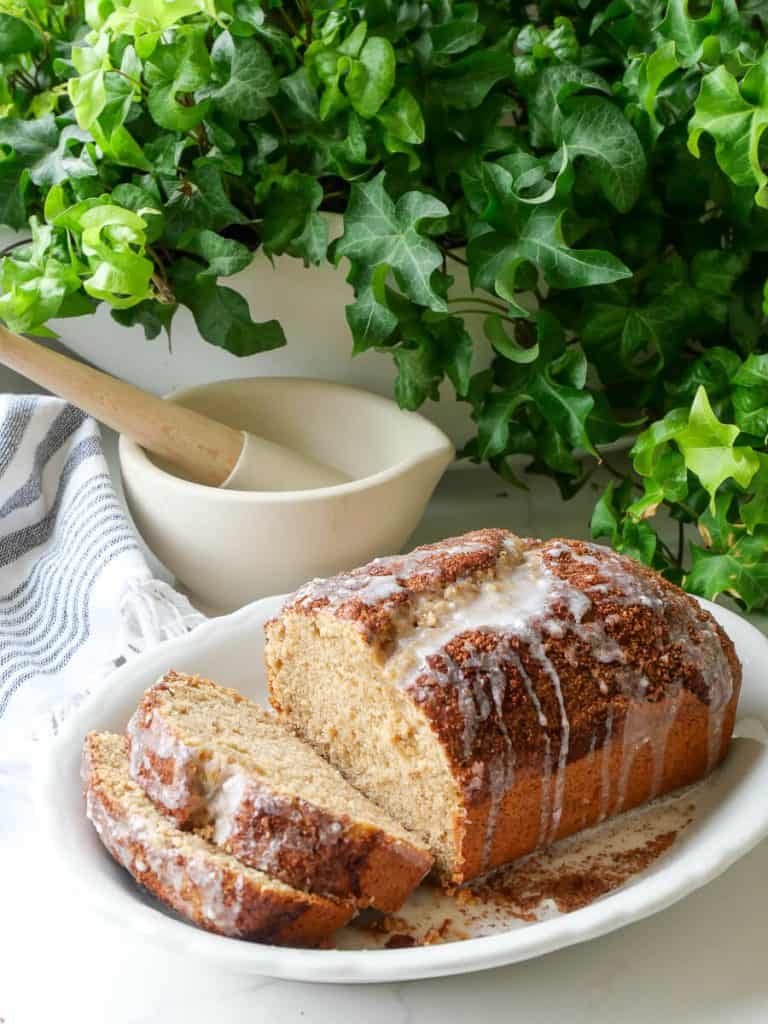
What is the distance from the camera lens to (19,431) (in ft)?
6.59

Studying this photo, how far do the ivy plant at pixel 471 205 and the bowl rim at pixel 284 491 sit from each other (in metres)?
0.08

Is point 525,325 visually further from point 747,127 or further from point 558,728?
point 558,728

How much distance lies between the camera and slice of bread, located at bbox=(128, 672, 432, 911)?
118 cm

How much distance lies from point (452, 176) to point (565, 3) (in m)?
0.31

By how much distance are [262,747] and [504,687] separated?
0.28 metres

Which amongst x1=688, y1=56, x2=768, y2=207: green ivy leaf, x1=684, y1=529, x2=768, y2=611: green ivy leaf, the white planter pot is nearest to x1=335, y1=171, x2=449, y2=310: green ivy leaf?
the white planter pot

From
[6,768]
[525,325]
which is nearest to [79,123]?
[525,325]

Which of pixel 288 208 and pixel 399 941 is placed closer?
pixel 399 941

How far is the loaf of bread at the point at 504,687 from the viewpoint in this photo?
4.11ft

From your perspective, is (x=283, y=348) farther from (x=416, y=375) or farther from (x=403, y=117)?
(x=403, y=117)

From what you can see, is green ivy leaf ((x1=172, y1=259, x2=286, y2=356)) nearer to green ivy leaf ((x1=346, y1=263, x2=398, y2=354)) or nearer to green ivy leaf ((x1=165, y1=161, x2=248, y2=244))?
green ivy leaf ((x1=165, y1=161, x2=248, y2=244))

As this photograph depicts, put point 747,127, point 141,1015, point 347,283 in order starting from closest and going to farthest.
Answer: point 141,1015, point 747,127, point 347,283

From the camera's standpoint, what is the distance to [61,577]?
1.87 metres

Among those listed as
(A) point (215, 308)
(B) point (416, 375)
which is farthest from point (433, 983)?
(A) point (215, 308)
